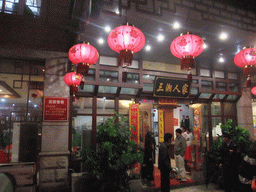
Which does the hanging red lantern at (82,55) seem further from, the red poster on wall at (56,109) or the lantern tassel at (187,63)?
the lantern tassel at (187,63)

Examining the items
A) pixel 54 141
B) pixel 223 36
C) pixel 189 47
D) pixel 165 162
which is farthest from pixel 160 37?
pixel 54 141

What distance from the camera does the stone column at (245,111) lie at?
32.7 feet

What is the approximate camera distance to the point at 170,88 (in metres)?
8.42

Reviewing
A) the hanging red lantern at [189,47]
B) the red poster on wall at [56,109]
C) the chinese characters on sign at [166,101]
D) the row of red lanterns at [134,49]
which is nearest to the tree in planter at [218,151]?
the chinese characters on sign at [166,101]

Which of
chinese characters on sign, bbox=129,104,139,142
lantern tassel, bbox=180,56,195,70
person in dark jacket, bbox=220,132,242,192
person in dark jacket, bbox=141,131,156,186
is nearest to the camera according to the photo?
lantern tassel, bbox=180,56,195,70

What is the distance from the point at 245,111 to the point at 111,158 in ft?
28.0

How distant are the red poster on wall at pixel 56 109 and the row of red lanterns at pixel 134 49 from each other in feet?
4.22

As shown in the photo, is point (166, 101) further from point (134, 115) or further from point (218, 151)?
point (218, 151)

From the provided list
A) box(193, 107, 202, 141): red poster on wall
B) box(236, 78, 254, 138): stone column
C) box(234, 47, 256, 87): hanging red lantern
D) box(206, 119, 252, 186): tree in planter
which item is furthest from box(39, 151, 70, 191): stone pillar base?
box(236, 78, 254, 138): stone column

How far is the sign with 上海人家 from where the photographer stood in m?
8.20

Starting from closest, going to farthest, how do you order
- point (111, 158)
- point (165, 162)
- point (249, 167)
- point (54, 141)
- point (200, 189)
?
point (249, 167) → point (111, 158) → point (165, 162) → point (54, 141) → point (200, 189)

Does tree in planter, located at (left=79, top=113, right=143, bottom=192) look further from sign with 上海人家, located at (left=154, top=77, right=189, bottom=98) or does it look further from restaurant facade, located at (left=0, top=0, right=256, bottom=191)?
sign with 上海人家, located at (left=154, top=77, right=189, bottom=98)

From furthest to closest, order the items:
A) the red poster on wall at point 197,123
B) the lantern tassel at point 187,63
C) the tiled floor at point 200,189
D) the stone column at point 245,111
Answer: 1. the red poster on wall at point 197,123
2. the stone column at point 245,111
3. the tiled floor at point 200,189
4. the lantern tassel at point 187,63

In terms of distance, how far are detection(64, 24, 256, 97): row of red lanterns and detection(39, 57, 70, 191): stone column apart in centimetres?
134
